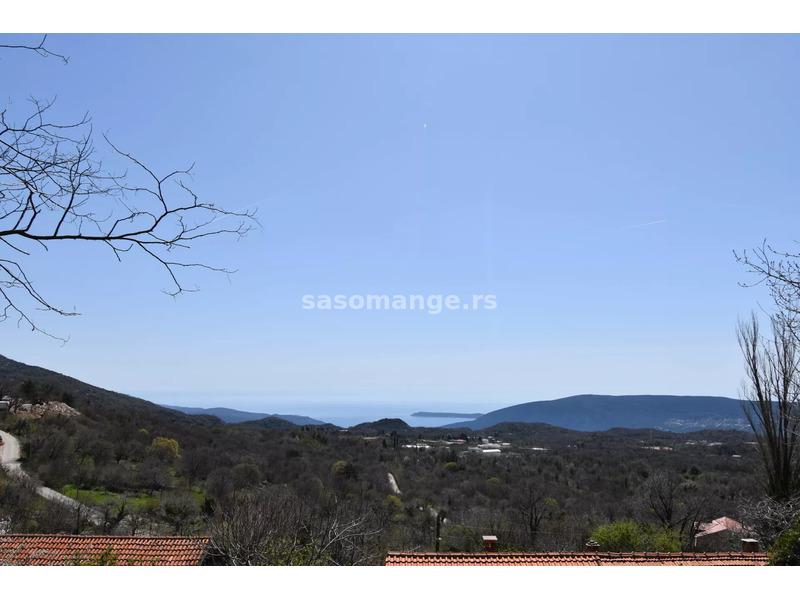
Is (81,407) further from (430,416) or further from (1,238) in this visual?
(430,416)

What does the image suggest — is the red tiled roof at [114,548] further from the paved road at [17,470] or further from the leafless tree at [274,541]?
the paved road at [17,470]

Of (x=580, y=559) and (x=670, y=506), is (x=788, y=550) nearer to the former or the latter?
(x=580, y=559)

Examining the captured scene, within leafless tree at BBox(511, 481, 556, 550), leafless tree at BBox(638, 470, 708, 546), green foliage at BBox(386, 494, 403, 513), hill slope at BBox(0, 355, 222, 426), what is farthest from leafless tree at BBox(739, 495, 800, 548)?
hill slope at BBox(0, 355, 222, 426)

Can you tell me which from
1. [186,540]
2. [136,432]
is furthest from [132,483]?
[186,540]

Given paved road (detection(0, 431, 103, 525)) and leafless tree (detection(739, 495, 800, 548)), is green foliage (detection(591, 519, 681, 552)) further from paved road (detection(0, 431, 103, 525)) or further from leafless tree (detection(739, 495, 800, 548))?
paved road (detection(0, 431, 103, 525))

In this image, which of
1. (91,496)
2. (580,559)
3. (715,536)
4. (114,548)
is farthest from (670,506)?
(91,496)
